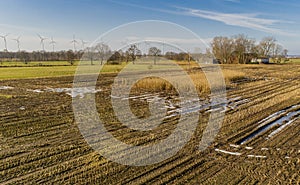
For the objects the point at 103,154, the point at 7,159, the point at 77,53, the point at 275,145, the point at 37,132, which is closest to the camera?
the point at 7,159

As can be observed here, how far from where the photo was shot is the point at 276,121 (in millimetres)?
8953

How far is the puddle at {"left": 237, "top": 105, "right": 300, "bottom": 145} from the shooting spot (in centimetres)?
737

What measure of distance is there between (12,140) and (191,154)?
16.2 ft

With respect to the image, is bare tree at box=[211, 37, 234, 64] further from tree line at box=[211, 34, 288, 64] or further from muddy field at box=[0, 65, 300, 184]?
muddy field at box=[0, 65, 300, 184]

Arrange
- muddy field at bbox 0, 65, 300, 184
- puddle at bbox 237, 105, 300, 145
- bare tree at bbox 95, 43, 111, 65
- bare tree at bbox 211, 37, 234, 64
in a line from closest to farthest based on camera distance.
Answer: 1. muddy field at bbox 0, 65, 300, 184
2. puddle at bbox 237, 105, 300, 145
3. bare tree at bbox 95, 43, 111, 65
4. bare tree at bbox 211, 37, 234, 64

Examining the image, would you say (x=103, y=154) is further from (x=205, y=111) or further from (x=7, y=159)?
(x=205, y=111)

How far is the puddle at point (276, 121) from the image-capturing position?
7.37 metres

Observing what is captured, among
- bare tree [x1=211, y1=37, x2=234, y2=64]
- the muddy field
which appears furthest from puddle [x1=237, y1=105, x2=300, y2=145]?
bare tree [x1=211, y1=37, x2=234, y2=64]

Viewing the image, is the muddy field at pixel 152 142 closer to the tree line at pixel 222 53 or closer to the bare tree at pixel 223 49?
the tree line at pixel 222 53

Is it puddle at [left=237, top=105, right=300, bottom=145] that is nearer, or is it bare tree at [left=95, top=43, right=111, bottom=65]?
puddle at [left=237, top=105, right=300, bottom=145]

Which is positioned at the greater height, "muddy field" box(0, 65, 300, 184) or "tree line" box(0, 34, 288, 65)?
"tree line" box(0, 34, 288, 65)

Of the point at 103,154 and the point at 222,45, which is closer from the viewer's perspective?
the point at 103,154

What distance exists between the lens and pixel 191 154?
582 centimetres

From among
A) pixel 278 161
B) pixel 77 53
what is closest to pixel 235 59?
pixel 77 53
